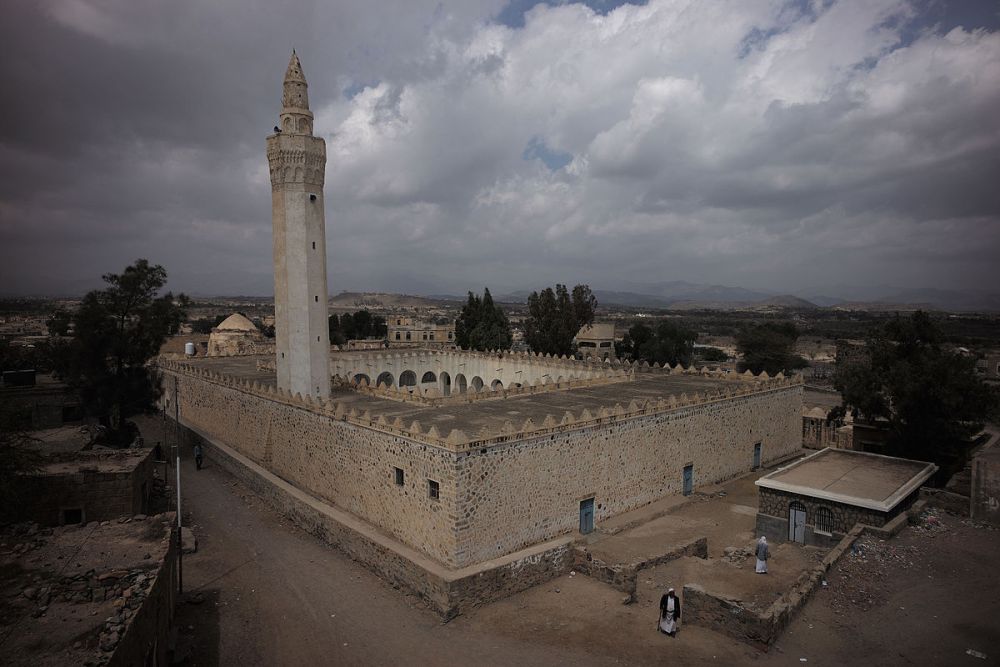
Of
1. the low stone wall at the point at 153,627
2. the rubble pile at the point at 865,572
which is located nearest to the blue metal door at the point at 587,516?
the rubble pile at the point at 865,572

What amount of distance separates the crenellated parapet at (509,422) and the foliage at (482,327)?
753 inches

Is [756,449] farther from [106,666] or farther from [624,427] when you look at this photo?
[106,666]

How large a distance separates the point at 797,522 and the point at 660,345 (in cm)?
3378

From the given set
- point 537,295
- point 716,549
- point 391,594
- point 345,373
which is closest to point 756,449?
point 716,549

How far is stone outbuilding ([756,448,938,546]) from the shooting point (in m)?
16.2

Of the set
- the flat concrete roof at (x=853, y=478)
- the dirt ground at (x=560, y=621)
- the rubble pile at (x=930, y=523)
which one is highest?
the flat concrete roof at (x=853, y=478)

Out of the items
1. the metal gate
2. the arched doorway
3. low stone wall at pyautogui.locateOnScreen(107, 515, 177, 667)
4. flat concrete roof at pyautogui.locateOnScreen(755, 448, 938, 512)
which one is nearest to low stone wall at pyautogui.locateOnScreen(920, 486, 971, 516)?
flat concrete roof at pyautogui.locateOnScreen(755, 448, 938, 512)

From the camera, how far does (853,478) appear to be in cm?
1855

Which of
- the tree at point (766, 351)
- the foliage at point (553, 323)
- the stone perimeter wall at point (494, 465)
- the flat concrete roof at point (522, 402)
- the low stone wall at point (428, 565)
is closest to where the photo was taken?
the low stone wall at point (428, 565)

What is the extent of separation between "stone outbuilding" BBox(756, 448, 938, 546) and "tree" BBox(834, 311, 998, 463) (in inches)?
122

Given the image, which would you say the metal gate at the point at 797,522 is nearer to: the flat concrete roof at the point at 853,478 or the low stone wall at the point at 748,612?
the flat concrete roof at the point at 853,478

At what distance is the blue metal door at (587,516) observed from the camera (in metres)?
17.0

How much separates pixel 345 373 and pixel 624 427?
70.3 ft

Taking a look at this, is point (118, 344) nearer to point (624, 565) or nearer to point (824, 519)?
point (624, 565)
